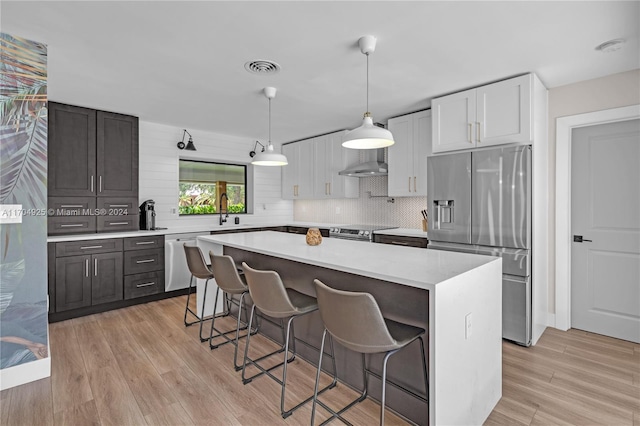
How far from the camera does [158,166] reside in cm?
484

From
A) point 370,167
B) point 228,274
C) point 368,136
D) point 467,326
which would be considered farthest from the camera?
point 370,167

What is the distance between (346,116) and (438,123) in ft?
4.42

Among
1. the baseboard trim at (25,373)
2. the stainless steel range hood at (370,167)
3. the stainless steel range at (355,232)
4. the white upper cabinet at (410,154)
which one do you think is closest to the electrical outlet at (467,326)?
the white upper cabinet at (410,154)

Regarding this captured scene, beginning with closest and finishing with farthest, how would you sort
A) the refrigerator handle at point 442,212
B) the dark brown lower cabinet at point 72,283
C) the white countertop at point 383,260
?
1. the white countertop at point 383,260
2. the refrigerator handle at point 442,212
3. the dark brown lower cabinet at point 72,283

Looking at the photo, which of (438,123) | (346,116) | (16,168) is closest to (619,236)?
(438,123)

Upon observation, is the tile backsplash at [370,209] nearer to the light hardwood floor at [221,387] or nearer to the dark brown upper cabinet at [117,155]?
the light hardwood floor at [221,387]

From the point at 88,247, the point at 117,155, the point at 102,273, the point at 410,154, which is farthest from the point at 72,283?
the point at 410,154

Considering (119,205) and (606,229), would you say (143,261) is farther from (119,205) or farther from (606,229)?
(606,229)

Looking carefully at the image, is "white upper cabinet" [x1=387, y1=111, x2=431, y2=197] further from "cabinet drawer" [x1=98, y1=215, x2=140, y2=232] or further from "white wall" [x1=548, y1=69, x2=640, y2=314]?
"cabinet drawer" [x1=98, y1=215, x2=140, y2=232]

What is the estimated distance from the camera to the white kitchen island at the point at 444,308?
157 centimetres

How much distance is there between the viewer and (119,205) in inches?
170

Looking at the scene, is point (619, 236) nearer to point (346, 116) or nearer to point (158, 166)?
point (346, 116)

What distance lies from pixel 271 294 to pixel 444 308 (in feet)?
3.44

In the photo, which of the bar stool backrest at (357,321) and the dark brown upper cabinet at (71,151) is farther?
the dark brown upper cabinet at (71,151)
